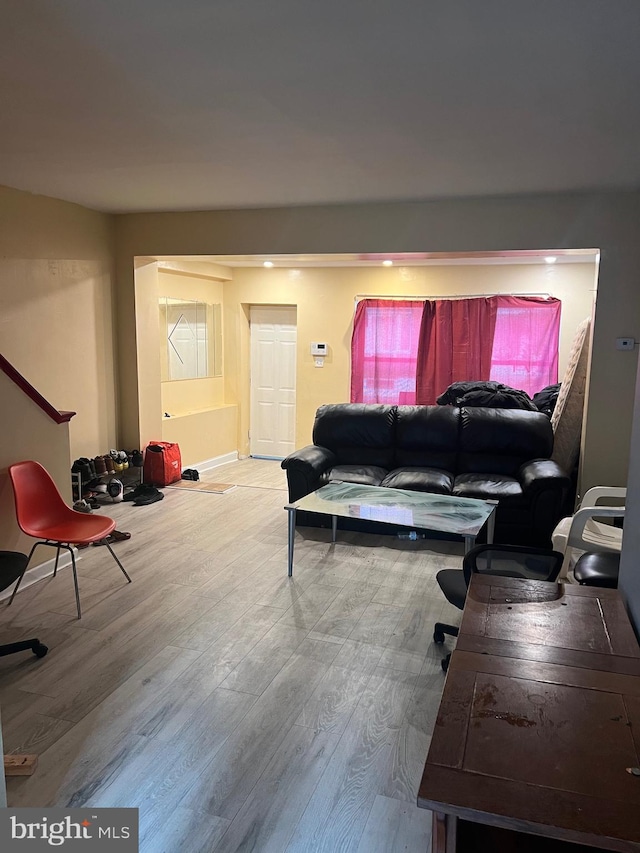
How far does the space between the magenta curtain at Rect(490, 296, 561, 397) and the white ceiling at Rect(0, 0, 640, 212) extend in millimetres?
2320

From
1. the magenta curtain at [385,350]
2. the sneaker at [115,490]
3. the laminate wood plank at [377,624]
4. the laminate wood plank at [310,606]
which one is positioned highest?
the magenta curtain at [385,350]


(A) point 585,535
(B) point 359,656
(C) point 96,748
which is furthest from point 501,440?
(C) point 96,748

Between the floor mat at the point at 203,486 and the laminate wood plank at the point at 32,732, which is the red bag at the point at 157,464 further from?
the laminate wood plank at the point at 32,732

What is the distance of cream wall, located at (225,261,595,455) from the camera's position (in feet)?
20.8

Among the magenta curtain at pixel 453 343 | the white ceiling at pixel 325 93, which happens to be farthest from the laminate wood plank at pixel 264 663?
the magenta curtain at pixel 453 343

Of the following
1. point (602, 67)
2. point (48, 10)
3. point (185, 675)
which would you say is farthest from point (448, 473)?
point (48, 10)

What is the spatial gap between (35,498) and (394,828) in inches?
102

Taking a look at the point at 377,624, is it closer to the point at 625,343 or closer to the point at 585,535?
the point at 585,535

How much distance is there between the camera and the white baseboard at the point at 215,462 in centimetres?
701

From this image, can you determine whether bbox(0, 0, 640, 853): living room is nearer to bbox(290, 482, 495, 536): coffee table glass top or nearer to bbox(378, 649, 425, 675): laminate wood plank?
bbox(378, 649, 425, 675): laminate wood plank

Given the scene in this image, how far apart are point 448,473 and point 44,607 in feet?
10.4

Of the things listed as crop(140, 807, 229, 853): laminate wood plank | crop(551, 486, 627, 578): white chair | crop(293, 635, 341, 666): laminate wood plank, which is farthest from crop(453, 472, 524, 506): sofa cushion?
crop(140, 807, 229, 853): laminate wood plank

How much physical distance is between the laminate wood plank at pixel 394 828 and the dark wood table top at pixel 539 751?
0.66 m

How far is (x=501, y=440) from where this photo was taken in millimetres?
5004
